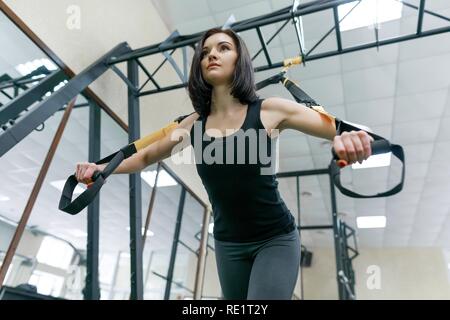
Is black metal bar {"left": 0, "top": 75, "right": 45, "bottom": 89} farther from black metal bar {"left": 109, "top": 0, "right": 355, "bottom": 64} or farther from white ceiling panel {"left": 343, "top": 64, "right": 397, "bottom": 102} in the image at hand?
white ceiling panel {"left": 343, "top": 64, "right": 397, "bottom": 102}

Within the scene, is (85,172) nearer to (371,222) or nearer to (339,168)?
(339,168)

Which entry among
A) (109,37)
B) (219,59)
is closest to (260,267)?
(219,59)

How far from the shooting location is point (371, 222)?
7.97 metres

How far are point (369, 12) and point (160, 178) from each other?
286 cm

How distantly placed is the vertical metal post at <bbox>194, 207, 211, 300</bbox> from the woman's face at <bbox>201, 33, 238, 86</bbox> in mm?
4278

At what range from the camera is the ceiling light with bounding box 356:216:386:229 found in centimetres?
776

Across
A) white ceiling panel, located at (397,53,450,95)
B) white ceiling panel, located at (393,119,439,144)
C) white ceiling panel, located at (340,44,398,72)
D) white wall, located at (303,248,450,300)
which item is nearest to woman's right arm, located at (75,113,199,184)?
white ceiling panel, located at (340,44,398,72)

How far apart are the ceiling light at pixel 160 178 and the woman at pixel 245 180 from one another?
8.82 ft

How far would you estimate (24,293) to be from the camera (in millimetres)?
2107

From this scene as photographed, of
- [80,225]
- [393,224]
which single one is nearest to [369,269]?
[393,224]

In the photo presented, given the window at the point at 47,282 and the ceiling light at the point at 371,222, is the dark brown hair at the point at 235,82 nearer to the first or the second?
the window at the point at 47,282

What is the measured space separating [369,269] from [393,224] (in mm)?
2279
